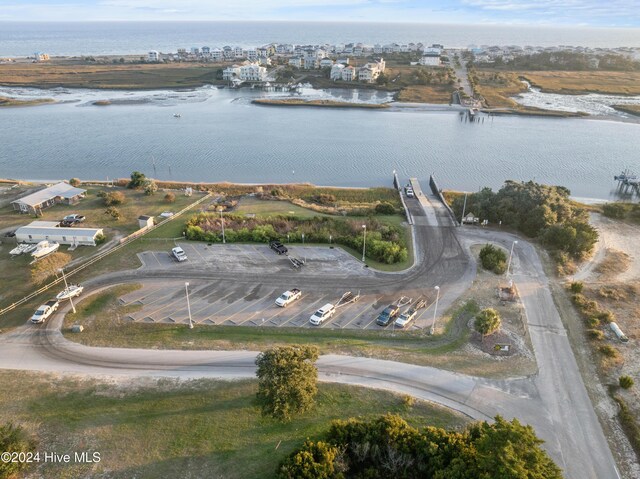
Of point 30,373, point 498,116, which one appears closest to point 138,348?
point 30,373

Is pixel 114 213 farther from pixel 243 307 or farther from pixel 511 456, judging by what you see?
pixel 511 456

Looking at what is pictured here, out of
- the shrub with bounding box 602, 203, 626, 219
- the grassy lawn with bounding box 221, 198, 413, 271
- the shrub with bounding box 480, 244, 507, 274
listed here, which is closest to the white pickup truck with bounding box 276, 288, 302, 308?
the grassy lawn with bounding box 221, 198, 413, 271

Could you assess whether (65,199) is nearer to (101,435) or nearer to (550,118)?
(101,435)

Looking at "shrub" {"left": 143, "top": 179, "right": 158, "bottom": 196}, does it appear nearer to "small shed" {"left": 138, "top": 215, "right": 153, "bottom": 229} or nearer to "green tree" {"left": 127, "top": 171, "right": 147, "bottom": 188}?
"green tree" {"left": 127, "top": 171, "right": 147, "bottom": 188}

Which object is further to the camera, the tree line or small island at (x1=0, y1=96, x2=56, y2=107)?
small island at (x1=0, y1=96, x2=56, y2=107)

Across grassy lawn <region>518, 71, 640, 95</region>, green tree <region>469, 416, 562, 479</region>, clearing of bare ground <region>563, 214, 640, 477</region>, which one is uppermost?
grassy lawn <region>518, 71, 640, 95</region>

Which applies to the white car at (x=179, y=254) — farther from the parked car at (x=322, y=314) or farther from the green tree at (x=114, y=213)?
the parked car at (x=322, y=314)

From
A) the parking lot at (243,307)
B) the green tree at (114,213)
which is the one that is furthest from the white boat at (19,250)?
the parking lot at (243,307)
